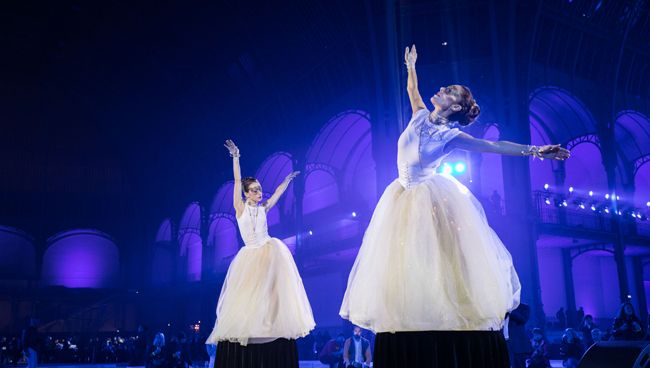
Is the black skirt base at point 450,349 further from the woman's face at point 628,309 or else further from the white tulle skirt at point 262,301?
the woman's face at point 628,309

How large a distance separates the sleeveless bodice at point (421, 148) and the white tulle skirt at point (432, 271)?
0.14 meters

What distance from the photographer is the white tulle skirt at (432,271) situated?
2.69 meters

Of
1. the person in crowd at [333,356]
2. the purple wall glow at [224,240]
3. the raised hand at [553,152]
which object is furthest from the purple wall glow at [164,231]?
the raised hand at [553,152]

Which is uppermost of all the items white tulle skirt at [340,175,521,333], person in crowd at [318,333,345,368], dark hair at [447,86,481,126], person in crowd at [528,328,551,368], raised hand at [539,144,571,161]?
dark hair at [447,86,481,126]

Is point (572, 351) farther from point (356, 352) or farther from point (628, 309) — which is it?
point (356, 352)

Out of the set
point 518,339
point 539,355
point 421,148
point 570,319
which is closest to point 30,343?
point 518,339

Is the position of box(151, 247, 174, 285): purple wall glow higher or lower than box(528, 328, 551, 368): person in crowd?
higher

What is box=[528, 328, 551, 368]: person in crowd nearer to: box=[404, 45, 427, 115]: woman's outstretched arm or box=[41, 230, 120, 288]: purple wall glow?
box=[404, 45, 427, 115]: woman's outstretched arm

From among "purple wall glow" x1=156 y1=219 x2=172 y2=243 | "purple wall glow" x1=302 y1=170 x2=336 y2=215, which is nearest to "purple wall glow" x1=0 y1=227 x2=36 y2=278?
"purple wall glow" x1=156 y1=219 x2=172 y2=243

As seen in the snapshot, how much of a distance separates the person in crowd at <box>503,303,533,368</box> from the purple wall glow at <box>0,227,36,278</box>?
3134 centimetres

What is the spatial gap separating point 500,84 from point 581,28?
4248 millimetres

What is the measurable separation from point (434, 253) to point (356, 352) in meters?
7.25

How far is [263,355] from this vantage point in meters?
4.87

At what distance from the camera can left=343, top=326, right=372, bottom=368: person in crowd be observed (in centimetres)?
941
